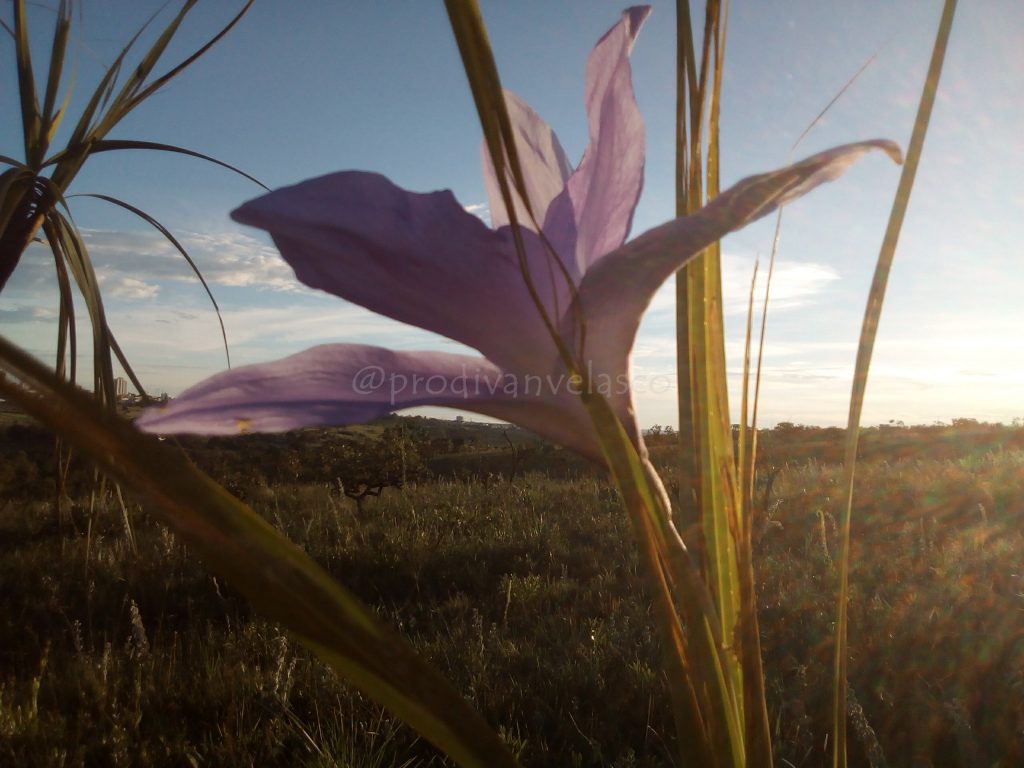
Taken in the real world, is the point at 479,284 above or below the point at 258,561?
above

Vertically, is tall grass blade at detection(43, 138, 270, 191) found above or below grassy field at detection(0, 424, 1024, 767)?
above

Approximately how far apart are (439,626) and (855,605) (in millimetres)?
1587

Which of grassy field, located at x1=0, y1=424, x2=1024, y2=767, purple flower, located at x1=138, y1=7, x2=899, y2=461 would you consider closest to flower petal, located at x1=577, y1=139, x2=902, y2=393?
purple flower, located at x1=138, y1=7, x2=899, y2=461

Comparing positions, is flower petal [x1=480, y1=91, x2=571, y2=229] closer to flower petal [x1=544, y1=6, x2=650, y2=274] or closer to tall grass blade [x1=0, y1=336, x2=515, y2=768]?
flower petal [x1=544, y1=6, x2=650, y2=274]

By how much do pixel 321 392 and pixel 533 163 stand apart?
0.79 ft

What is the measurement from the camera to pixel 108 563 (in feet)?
11.8

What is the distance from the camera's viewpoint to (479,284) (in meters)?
0.39

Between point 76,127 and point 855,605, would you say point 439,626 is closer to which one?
point 855,605

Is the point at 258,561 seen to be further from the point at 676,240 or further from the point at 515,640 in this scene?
the point at 515,640

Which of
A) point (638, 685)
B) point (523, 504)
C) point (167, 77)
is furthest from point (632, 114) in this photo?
point (523, 504)

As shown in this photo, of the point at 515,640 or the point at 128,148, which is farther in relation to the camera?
the point at 515,640

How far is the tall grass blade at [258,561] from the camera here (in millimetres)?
255

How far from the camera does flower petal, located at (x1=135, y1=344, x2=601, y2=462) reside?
0.38m

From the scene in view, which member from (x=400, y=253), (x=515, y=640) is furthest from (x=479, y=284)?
(x=515, y=640)
